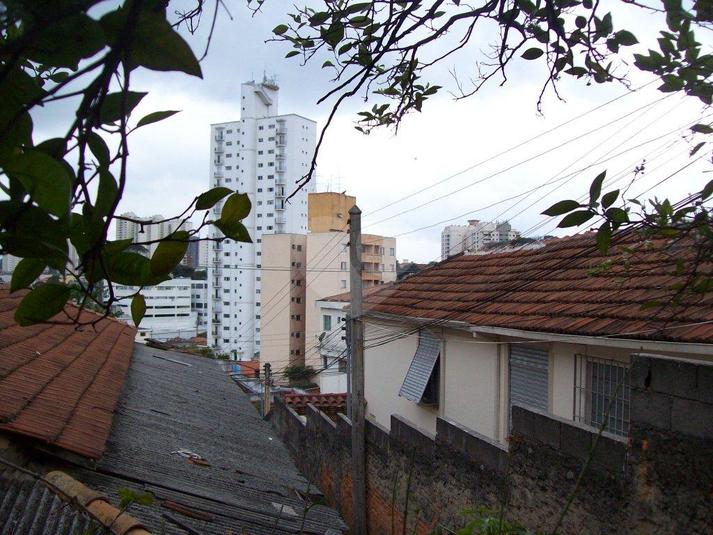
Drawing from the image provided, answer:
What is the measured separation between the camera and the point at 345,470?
31.6 feet

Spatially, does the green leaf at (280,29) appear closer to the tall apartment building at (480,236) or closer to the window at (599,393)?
the window at (599,393)

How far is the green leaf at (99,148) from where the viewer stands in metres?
1.14

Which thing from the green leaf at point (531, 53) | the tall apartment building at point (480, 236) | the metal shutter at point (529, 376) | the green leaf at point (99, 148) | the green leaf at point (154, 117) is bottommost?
the metal shutter at point (529, 376)

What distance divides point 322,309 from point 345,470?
2381 centimetres

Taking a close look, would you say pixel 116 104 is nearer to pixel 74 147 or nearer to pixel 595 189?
pixel 74 147

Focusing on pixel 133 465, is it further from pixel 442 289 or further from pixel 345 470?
pixel 442 289

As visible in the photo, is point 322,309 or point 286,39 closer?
point 286,39

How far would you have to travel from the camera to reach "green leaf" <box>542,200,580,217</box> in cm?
239

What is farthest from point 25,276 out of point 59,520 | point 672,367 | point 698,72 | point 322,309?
point 322,309

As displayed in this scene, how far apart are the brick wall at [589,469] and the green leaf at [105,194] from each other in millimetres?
1599

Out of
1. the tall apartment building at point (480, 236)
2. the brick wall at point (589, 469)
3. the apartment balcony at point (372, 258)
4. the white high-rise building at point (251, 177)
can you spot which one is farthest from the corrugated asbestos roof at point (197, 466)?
the white high-rise building at point (251, 177)

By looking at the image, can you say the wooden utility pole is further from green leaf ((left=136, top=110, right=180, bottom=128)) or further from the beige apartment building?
the beige apartment building

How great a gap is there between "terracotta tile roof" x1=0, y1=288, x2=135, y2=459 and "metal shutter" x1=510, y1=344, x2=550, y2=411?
4.54 meters

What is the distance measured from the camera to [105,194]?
1.11 meters
